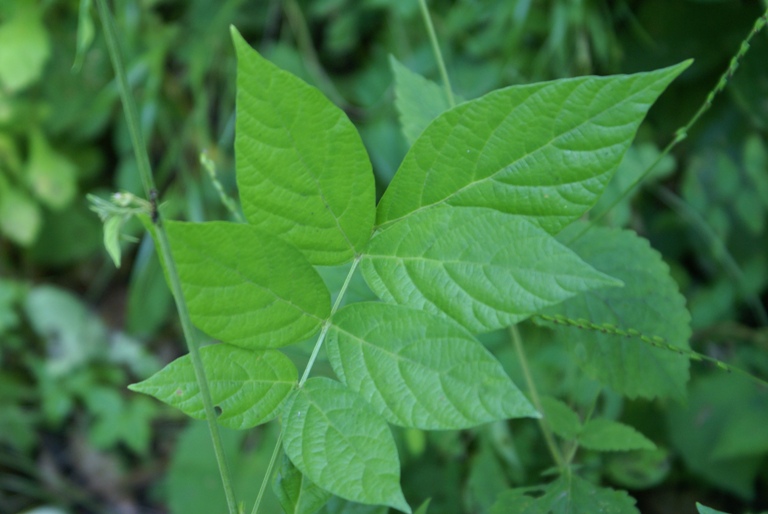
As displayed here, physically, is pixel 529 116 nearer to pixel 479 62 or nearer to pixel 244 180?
pixel 244 180

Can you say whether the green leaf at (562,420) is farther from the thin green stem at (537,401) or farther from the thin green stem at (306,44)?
the thin green stem at (306,44)

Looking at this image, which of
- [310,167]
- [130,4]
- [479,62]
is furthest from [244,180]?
[130,4]

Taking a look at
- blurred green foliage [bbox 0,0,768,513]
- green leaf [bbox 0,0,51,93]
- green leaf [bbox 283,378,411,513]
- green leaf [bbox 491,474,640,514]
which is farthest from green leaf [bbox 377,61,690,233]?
green leaf [bbox 0,0,51,93]

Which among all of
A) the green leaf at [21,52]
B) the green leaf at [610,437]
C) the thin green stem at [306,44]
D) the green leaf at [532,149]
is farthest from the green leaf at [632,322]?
the green leaf at [21,52]

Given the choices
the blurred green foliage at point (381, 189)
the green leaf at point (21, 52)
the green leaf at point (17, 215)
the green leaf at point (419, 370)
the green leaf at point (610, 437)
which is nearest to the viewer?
the green leaf at point (419, 370)

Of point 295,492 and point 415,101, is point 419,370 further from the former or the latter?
point 415,101
